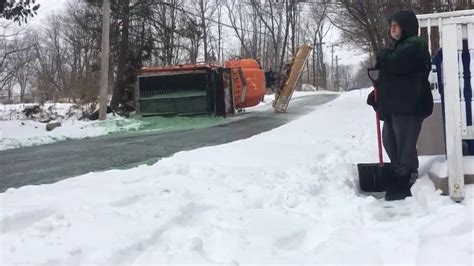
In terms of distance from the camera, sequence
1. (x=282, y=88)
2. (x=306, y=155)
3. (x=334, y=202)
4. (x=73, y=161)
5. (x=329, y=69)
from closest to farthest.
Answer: (x=334, y=202) < (x=306, y=155) < (x=73, y=161) < (x=282, y=88) < (x=329, y=69)

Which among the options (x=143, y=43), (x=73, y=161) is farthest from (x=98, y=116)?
(x=73, y=161)

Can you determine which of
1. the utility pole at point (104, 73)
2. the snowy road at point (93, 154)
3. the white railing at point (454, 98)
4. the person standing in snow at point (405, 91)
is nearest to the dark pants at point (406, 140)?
the person standing in snow at point (405, 91)

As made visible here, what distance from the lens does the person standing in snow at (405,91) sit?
4.88m

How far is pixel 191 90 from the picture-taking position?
1714cm

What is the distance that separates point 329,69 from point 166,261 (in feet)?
379

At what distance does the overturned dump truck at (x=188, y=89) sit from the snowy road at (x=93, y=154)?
3.20 metres

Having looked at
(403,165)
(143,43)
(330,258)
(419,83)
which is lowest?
(330,258)

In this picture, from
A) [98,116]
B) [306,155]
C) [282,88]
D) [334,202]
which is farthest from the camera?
[282,88]

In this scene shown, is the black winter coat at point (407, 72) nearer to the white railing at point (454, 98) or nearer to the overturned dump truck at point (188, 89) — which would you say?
the white railing at point (454, 98)

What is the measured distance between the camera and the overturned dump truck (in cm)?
1695

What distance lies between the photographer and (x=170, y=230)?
3891 millimetres

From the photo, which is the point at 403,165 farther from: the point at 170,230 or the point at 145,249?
the point at 145,249

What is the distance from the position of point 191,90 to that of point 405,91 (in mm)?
12609

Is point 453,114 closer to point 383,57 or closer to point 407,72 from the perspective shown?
point 407,72
